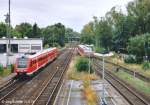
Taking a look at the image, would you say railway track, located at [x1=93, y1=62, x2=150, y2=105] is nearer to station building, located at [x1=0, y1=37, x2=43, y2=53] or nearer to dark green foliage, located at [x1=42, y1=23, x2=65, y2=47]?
station building, located at [x1=0, y1=37, x2=43, y2=53]

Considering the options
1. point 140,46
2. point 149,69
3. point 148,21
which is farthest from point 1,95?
point 148,21

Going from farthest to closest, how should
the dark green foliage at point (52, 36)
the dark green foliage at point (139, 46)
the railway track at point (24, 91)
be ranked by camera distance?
the dark green foliage at point (52, 36) → the dark green foliage at point (139, 46) → the railway track at point (24, 91)

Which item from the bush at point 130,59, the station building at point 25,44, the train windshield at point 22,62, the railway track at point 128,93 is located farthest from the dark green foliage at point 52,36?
the railway track at point 128,93

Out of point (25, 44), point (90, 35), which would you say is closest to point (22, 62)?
point (25, 44)

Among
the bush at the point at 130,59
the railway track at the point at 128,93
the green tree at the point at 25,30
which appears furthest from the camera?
the green tree at the point at 25,30

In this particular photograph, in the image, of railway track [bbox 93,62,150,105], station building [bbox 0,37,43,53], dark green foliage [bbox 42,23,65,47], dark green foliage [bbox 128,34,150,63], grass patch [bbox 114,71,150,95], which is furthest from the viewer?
dark green foliage [bbox 42,23,65,47]

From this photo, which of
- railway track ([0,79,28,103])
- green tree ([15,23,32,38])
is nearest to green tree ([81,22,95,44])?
green tree ([15,23,32,38])

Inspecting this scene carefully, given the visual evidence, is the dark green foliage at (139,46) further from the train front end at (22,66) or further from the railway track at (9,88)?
the railway track at (9,88)

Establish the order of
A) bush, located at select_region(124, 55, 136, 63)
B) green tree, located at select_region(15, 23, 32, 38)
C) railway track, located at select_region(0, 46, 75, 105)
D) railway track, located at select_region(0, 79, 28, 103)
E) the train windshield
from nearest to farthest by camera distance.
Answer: railway track, located at select_region(0, 46, 75, 105)
railway track, located at select_region(0, 79, 28, 103)
the train windshield
bush, located at select_region(124, 55, 136, 63)
green tree, located at select_region(15, 23, 32, 38)

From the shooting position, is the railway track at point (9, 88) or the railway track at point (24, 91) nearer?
the railway track at point (24, 91)

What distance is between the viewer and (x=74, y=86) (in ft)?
131

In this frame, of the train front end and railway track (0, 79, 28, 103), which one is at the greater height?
the train front end

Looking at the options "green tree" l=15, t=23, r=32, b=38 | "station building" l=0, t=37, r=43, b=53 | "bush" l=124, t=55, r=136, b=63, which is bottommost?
"bush" l=124, t=55, r=136, b=63

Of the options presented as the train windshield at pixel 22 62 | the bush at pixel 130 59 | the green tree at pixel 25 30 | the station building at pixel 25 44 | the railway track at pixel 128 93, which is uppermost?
the green tree at pixel 25 30
